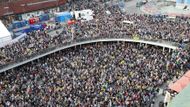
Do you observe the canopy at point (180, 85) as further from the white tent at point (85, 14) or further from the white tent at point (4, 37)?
the white tent at point (85, 14)

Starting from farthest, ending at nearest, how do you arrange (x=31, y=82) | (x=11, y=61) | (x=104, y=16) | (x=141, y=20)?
(x=104, y=16)
(x=141, y=20)
(x=11, y=61)
(x=31, y=82)

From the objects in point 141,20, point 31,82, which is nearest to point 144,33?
point 141,20

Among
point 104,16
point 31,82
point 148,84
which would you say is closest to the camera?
point 148,84

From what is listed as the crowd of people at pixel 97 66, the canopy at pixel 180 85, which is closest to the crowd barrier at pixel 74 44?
the crowd of people at pixel 97 66

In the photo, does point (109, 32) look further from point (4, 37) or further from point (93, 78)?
point (4, 37)

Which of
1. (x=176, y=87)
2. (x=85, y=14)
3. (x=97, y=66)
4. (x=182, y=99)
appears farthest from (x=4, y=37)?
(x=182, y=99)

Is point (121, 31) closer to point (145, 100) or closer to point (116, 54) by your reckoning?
point (116, 54)

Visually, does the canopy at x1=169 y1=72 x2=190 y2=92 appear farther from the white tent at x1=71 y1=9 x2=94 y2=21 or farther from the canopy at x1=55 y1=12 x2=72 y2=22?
the canopy at x1=55 y1=12 x2=72 y2=22

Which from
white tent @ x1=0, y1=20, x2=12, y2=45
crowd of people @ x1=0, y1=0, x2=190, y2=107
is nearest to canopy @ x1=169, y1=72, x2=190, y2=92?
crowd of people @ x1=0, y1=0, x2=190, y2=107
